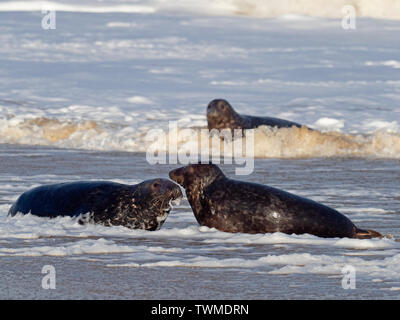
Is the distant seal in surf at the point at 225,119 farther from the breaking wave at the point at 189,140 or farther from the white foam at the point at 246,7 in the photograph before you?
the white foam at the point at 246,7

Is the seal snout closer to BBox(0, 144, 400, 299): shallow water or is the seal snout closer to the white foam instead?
BBox(0, 144, 400, 299): shallow water

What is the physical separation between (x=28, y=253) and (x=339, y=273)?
2107 mm

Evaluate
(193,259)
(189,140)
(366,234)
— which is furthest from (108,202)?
(189,140)

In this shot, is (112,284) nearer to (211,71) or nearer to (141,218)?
(141,218)

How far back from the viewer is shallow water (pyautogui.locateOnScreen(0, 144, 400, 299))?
5.63m

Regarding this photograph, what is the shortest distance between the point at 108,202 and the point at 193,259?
→ 5.96 ft

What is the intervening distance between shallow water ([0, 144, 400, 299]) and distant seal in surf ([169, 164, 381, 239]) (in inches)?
6.4

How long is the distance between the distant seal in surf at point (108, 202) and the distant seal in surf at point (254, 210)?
9.9 inches

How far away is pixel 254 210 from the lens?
7977 millimetres

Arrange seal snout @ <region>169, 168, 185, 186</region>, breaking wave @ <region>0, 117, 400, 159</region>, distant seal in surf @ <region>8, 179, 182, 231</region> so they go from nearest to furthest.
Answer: distant seal in surf @ <region>8, 179, 182, 231</region>
seal snout @ <region>169, 168, 185, 186</region>
breaking wave @ <region>0, 117, 400, 159</region>

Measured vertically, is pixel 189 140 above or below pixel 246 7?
below

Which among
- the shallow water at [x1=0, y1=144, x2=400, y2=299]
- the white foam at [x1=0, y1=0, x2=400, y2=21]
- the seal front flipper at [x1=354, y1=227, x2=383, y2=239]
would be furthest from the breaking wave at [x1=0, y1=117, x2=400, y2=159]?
the white foam at [x1=0, y1=0, x2=400, y2=21]

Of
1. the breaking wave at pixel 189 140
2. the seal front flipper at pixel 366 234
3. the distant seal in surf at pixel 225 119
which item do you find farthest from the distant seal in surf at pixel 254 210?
the distant seal in surf at pixel 225 119

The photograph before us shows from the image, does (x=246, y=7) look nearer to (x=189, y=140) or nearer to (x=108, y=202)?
(x=189, y=140)
